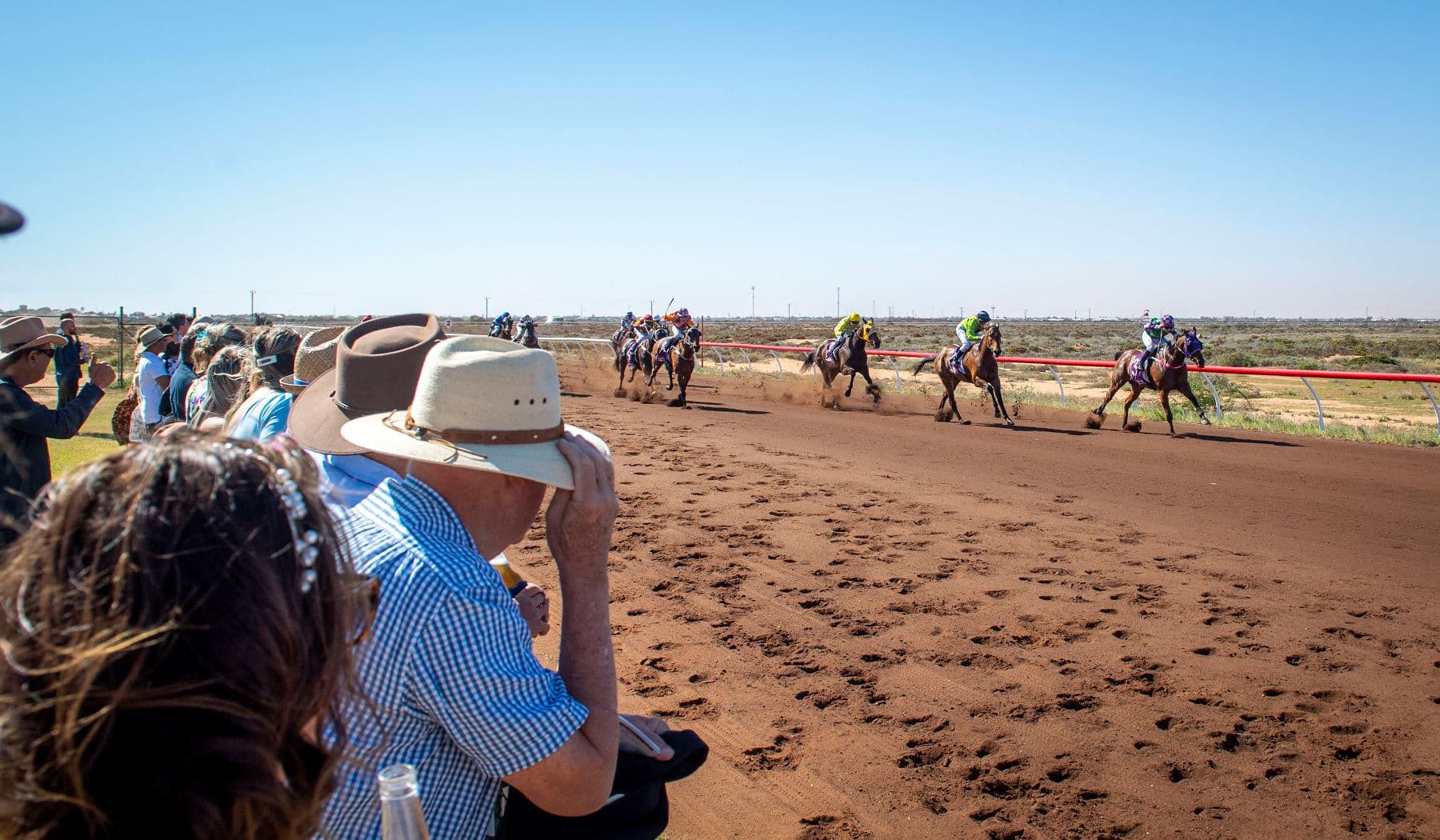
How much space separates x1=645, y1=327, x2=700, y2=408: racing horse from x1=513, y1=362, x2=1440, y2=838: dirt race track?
9.26m

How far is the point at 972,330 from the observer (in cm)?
1858

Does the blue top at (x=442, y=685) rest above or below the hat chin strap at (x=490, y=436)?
below

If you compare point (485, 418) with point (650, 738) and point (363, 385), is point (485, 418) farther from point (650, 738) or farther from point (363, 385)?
point (363, 385)

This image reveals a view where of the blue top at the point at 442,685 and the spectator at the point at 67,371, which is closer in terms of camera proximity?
the blue top at the point at 442,685

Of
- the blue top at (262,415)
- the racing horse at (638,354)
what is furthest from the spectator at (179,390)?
the racing horse at (638,354)

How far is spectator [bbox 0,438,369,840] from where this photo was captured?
893mm

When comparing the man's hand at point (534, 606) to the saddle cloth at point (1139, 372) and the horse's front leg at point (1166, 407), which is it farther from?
the saddle cloth at point (1139, 372)

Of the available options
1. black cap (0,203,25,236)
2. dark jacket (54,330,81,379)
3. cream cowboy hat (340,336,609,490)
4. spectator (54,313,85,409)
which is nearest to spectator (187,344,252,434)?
spectator (54,313,85,409)

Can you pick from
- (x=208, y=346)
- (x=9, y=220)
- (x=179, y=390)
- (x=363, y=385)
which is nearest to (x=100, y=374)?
(x=208, y=346)

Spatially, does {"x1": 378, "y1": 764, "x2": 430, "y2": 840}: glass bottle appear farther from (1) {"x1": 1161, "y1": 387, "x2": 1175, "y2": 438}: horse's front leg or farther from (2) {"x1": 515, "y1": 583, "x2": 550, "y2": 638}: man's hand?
(1) {"x1": 1161, "y1": 387, "x2": 1175, "y2": 438}: horse's front leg

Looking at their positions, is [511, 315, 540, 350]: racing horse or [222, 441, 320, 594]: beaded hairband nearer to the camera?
[222, 441, 320, 594]: beaded hairband

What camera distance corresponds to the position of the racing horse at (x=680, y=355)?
2062 cm

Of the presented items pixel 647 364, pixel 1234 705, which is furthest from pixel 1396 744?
pixel 647 364

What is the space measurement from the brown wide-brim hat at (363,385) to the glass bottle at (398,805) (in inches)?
76.5
